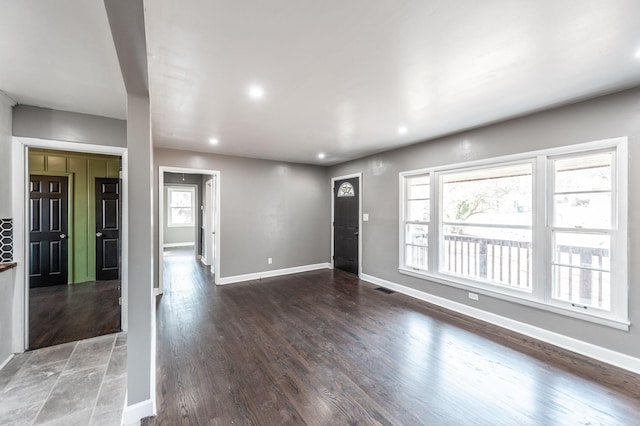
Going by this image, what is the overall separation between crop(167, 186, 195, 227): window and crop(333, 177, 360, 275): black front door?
254 inches

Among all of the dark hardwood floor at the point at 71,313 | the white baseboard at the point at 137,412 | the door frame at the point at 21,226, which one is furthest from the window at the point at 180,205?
the white baseboard at the point at 137,412

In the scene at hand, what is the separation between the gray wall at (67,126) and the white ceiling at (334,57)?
141 millimetres

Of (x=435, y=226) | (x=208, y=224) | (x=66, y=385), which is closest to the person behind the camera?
(x=66, y=385)

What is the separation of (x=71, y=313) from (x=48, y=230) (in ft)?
6.74

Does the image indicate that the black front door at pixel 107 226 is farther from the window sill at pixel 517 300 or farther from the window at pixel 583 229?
the window at pixel 583 229

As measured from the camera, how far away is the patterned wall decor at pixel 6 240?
8.09 ft

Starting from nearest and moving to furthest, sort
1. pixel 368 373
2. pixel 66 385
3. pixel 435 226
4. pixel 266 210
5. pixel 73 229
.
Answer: pixel 66 385 < pixel 368 373 < pixel 435 226 < pixel 73 229 < pixel 266 210

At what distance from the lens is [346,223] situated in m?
5.85

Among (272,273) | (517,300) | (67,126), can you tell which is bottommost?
(272,273)

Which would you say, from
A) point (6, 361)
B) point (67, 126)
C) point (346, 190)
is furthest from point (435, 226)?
point (6, 361)

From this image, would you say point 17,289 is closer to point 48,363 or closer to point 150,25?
point 48,363

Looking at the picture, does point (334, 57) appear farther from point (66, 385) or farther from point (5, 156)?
point (66, 385)

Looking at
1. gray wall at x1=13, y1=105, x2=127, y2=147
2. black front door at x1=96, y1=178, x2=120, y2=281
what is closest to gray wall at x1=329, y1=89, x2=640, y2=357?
gray wall at x1=13, y1=105, x2=127, y2=147

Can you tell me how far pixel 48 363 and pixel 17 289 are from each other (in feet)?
2.69
